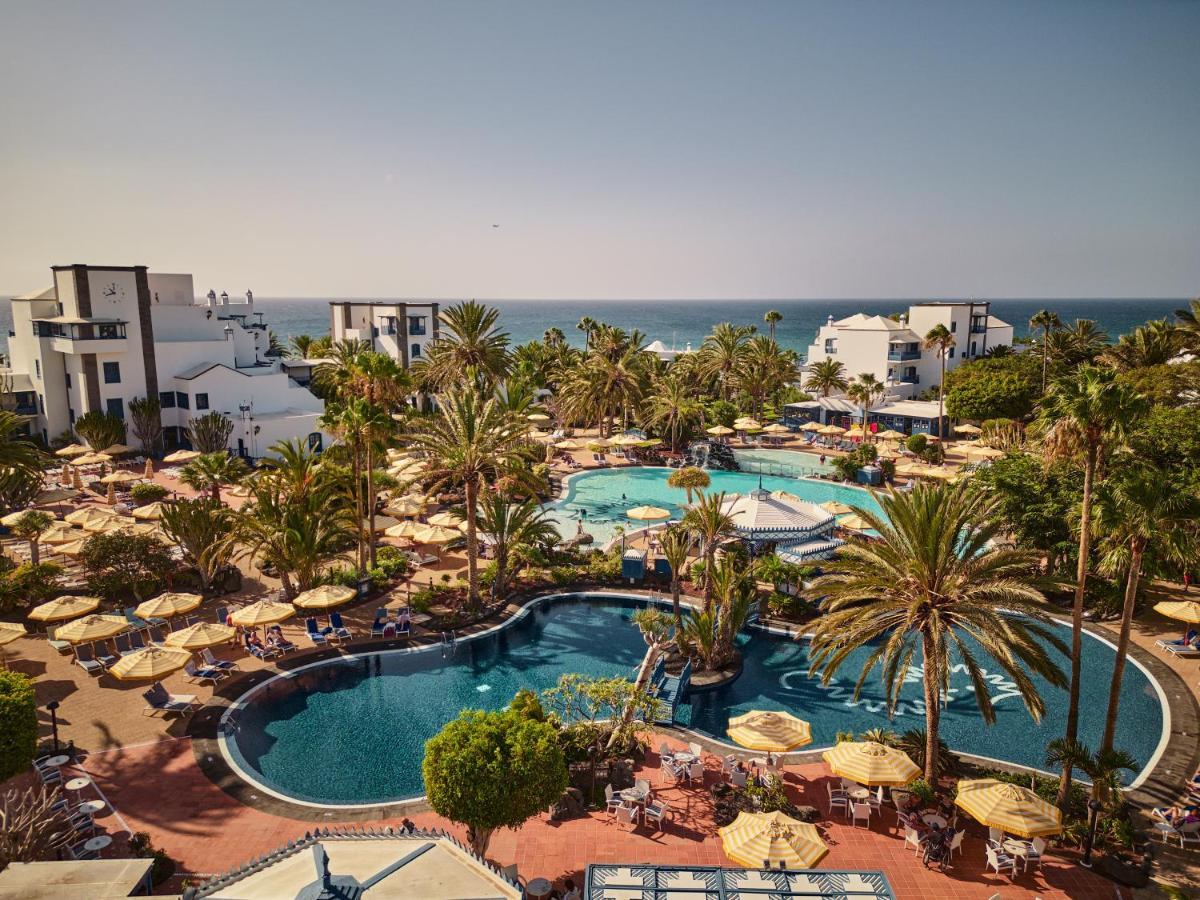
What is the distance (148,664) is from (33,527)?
44.0 feet

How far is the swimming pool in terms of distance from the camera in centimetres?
1861

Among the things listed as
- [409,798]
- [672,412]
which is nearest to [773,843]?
[409,798]

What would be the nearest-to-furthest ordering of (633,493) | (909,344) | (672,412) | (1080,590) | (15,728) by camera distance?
(15,728) < (1080,590) < (633,493) < (672,412) < (909,344)

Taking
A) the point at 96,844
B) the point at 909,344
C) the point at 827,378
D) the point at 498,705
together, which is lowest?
the point at 498,705

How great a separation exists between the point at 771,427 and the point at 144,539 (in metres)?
41.7

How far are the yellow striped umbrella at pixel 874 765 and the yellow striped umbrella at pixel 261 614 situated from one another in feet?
54.0

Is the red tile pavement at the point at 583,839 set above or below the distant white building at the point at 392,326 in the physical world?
below

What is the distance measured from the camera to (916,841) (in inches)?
597

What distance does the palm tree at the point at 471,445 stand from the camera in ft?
86.6

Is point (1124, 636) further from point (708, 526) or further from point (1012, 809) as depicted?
point (708, 526)

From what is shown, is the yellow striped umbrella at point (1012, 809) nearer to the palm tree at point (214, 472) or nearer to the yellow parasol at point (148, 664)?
the yellow parasol at point (148, 664)

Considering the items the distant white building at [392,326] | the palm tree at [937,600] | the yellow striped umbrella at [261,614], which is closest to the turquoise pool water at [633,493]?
the yellow striped umbrella at [261,614]

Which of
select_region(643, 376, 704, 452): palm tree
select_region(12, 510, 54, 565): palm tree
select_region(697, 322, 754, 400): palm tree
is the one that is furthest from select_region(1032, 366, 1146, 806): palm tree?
select_region(697, 322, 754, 400): palm tree

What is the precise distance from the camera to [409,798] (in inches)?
673
